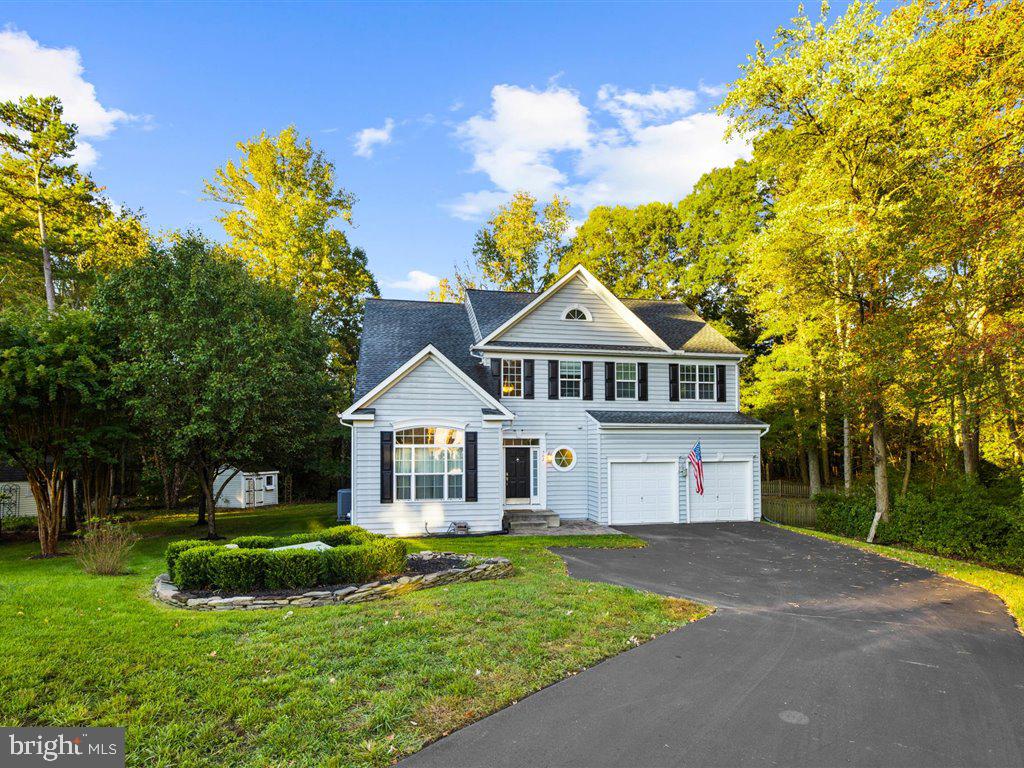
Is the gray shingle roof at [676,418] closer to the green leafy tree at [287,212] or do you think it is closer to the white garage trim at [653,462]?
the white garage trim at [653,462]

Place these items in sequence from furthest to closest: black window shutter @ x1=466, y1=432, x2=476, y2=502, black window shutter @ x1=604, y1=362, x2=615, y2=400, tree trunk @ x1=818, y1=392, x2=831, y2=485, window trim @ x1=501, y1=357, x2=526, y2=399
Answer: tree trunk @ x1=818, y1=392, x2=831, y2=485 → black window shutter @ x1=604, y1=362, x2=615, y2=400 → window trim @ x1=501, y1=357, x2=526, y2=399 → black window shutter @ x1=466, y1=432, x2=476, y2=502

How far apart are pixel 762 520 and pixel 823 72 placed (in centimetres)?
1349

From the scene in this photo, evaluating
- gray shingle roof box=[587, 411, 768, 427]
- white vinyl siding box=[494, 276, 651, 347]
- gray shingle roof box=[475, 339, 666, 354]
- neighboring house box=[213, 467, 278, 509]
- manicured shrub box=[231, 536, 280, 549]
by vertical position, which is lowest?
neighboring house box=[213, 467, 278, 509]

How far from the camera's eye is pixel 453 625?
21.6 feet

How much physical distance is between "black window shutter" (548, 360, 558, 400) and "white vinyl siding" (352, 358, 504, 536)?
286 centimetres

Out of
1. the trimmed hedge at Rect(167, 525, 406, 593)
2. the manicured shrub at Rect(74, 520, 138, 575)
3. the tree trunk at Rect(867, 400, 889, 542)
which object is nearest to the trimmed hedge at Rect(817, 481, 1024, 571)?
the tree trunk at Rect(867, 400, 889, 542)

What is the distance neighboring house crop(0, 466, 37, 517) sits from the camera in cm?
2152

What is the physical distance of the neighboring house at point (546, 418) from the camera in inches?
584

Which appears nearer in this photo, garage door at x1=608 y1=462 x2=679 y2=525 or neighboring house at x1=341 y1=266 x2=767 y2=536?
neighboring house at x1=341 y1=266 x2=767 y2=536

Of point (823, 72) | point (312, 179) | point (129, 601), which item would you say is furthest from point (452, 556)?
point (312, 179)

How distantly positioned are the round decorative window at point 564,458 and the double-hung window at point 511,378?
7.52ft

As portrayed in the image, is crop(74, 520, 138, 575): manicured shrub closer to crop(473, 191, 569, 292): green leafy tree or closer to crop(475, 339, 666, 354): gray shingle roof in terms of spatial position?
crop(475, 339, 666, 354): gray shingle roof

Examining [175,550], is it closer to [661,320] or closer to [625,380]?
[625,380]

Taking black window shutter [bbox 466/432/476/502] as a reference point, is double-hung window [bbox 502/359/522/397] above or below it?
above
